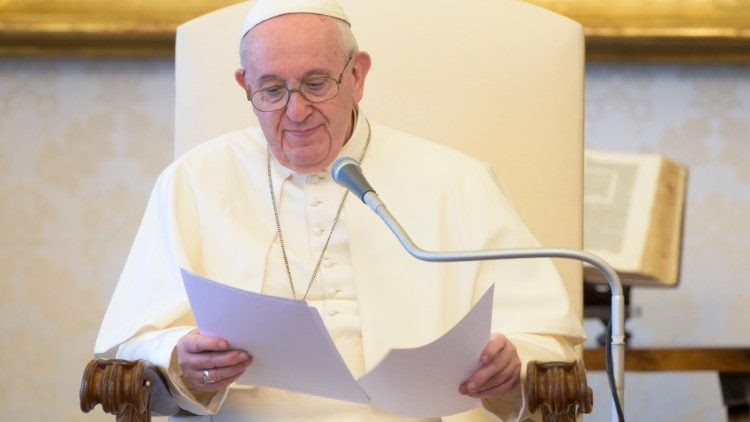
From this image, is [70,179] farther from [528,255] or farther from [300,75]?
[528,255]

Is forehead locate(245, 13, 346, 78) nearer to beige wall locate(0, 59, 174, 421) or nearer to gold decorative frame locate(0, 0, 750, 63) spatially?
gold decorative frame locate(0, 0, 750, 63)

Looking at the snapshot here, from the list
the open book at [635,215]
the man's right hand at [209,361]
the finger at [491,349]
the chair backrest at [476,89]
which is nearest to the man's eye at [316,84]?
the chair backrest at [476,89]

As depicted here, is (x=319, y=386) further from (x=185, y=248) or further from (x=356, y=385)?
(x=185, y=248)

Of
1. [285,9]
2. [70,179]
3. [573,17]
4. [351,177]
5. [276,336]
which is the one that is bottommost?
[276,336]

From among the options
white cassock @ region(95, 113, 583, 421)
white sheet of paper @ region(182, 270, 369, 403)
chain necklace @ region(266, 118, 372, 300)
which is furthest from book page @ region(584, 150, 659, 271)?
white sheet of paper @ region(182, 270, 369, 403)

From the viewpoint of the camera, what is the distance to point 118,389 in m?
2.74

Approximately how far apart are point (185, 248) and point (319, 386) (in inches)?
27.2

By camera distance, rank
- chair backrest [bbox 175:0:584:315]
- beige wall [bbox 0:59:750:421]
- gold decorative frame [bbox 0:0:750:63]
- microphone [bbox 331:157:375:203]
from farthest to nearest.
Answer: beige wall [bbox 0:59:750:421]
gold decorative frame [bbox 0:0:750:63]
chair backrest [bbox 175:0:584:315]
microphone [bbox 331:157:375:203]

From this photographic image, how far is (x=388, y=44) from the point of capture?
11.9 ft

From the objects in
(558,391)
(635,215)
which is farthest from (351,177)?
(635,215)

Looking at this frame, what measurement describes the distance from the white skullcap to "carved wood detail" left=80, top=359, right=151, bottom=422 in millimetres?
828

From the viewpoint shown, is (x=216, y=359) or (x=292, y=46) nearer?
(x=216, y=359)

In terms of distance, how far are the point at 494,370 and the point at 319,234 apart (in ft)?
2.39

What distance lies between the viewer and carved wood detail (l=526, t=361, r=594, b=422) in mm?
2682
